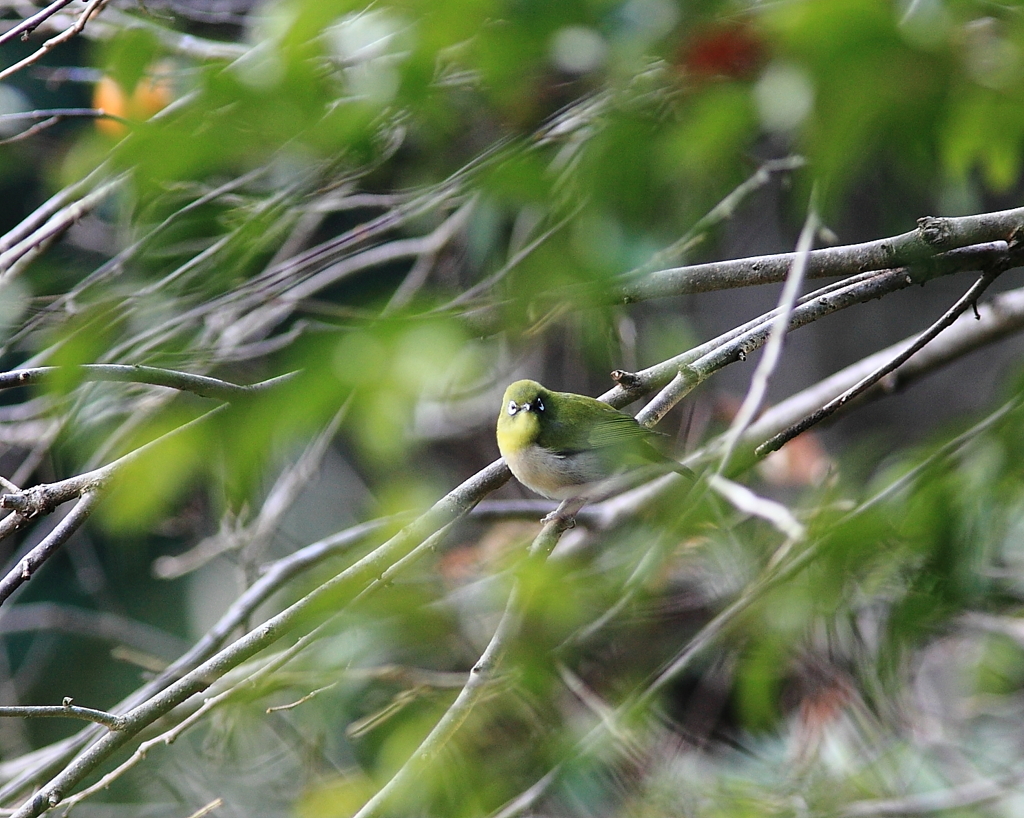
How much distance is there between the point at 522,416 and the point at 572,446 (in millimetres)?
195

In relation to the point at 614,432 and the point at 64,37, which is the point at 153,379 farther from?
the point at 614,432

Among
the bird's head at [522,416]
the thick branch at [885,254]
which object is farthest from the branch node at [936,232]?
the bird's head at [522,416]

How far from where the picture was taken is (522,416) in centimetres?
287

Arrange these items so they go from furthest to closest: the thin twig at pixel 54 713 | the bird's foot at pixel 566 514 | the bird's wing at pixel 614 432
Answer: the bird's wing at pixel 614 432 → the bird's foot at pixel 566 514 → the thin twig at pixel 54 713

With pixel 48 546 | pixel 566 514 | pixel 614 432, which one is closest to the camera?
pixel 48 546

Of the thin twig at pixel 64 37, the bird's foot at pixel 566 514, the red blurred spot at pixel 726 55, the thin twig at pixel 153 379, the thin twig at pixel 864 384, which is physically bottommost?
the bird's foot at pixel 566 514

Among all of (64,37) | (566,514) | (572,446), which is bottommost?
(572,446)

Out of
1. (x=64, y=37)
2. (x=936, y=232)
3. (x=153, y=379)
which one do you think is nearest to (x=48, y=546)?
(x=153, y=379)

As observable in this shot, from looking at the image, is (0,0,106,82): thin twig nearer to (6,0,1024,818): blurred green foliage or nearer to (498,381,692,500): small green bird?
(6,0,1024,818): blurred green foliage

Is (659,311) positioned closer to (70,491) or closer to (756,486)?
(756,486)

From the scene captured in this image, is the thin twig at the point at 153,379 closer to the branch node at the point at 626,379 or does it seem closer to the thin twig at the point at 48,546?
the thin twig at the point at 48,546

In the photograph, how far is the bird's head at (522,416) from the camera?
2.75 metres

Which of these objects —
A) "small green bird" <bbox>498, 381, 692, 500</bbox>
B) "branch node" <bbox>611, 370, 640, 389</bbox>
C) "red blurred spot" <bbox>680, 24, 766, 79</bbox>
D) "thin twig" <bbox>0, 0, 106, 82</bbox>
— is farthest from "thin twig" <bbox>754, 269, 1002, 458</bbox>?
"thin twig" <bbox>0, 0, 106, 82</bbox>

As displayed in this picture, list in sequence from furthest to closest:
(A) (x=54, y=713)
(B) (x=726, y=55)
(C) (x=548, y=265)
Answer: (A) (x=54, y=713)
(B) (x=726, y=55)
(C) (x=548, y=265)
